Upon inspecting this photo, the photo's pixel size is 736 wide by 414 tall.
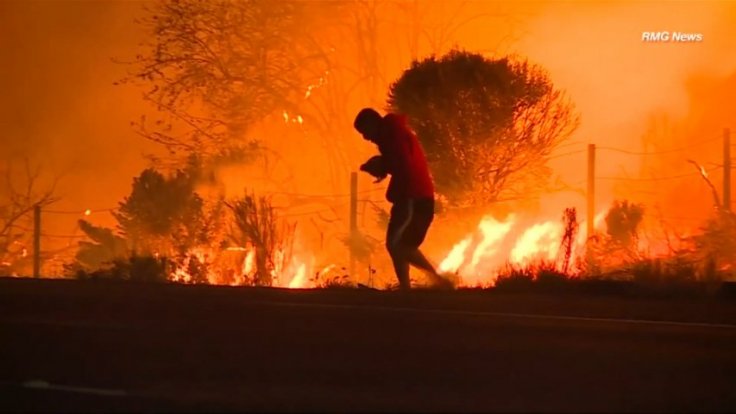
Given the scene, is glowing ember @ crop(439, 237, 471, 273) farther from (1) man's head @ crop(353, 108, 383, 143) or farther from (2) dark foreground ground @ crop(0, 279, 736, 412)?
(2) dark foreground ground @ crop(0, 279, 736, 412)

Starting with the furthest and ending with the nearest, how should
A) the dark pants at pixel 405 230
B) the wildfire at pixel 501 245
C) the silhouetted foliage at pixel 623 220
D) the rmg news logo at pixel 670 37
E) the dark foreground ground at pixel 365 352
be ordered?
the rmg news logo at pixel 670 37, the silhouetted foliage at pixel 623 220, the wildfire at pixel 501 245, the dark pants at pixel 405 230, the dark foreground ground at pixel 365 352

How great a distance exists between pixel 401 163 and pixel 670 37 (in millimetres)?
12472

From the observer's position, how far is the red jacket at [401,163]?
13.6 meters

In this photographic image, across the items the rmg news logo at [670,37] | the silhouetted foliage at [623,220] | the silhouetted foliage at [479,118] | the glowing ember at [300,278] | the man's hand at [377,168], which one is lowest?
the glowing ember at [300,278]

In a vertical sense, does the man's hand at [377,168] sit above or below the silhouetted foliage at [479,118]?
below

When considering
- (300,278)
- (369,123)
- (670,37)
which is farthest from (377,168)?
(670,37)

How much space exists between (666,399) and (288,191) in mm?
18860

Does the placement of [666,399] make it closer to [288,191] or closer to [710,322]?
[710,322]

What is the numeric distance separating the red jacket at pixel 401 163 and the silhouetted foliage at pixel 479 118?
8.18 metres

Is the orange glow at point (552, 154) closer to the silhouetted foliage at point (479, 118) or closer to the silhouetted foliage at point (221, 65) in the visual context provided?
the silhouetted foliage at point (221, 65)

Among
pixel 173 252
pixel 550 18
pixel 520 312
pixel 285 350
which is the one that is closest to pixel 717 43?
pixel 550 18

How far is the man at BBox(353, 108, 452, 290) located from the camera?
531 inches

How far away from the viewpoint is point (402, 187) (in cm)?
1357

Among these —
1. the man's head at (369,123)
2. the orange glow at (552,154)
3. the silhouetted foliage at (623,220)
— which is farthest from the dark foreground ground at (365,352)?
the orange glow at (552,154)
